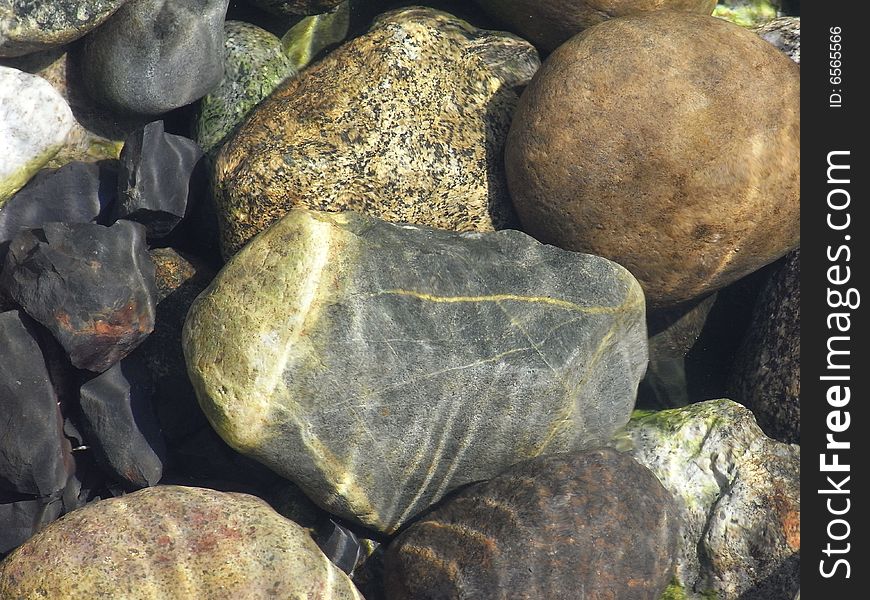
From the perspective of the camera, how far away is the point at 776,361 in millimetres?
4477

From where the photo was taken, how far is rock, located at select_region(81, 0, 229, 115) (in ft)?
14.3

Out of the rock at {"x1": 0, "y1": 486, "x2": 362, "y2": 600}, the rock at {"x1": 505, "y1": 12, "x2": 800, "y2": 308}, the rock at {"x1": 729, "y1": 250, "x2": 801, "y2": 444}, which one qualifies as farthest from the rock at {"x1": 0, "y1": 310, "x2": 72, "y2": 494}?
the rock at {"x1": 729, "y1": 250, "x2": 801, "y2": 444}

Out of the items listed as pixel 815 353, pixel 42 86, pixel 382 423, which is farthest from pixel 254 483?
pixel 815 353

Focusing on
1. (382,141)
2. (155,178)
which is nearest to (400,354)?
(382,141)

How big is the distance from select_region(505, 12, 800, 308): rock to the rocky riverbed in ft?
0.05

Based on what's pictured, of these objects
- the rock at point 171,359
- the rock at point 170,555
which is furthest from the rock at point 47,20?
the rock at point 170,555

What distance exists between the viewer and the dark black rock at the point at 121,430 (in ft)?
13.0

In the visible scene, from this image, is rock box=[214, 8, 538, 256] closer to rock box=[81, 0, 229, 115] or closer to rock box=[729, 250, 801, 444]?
rock box=[81, 0, 229, 115]

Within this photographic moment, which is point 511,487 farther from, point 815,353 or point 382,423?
point 815,353

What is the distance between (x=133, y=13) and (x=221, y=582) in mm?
2915

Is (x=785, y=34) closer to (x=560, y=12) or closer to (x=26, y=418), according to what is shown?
(x=560, y=12)

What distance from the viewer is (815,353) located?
13.7 feet

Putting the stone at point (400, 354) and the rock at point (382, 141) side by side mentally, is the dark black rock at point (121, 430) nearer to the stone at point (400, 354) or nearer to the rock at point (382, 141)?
the stone at point (400, 354)

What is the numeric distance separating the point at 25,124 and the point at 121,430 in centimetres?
169
